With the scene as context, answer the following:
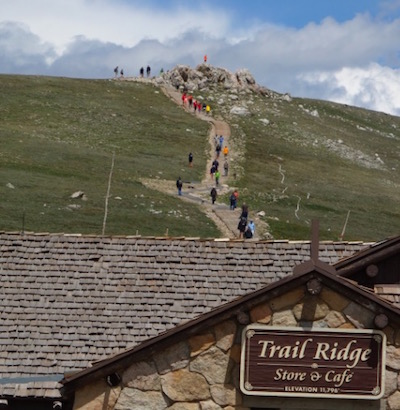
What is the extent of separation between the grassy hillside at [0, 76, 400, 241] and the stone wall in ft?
96.0

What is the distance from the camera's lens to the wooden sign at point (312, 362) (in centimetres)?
1473

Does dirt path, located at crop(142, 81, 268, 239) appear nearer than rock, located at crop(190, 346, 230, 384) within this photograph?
No

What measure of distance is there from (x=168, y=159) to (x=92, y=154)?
22.1ft

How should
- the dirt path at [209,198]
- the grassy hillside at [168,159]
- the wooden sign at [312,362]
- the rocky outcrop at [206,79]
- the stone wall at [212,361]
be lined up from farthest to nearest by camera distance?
1. the rocky outcrop at [206,79]
2. the dirt path at [209,198]
3. the grassy hillside at [168,159]
4. the stone wall at [212,361]
5. the wooden sign at [312,362]

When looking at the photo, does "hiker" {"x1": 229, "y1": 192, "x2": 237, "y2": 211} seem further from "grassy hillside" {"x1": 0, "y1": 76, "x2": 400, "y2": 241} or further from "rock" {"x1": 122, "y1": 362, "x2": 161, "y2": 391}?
"rock" {"x1": 122, "y1": 362, "x2": 161, "y2": 391}

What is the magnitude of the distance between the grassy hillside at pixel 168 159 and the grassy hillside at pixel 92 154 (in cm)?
13

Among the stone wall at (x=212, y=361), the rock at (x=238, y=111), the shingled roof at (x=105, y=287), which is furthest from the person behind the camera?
the rock at (x=238, y=111)

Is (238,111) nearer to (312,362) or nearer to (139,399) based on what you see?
(312,362)

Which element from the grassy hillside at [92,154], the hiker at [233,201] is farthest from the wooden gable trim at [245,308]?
the hiker at [233,201]

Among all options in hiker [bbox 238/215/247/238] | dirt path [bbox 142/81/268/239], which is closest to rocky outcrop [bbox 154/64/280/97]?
dirt path [bbox 142/81/268/239]

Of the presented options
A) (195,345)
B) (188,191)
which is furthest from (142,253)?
(188,191)

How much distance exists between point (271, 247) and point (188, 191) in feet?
140

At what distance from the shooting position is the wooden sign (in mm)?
14727

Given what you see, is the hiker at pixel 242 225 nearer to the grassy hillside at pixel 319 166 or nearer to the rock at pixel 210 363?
the grassy hillside at pixel 319 166
